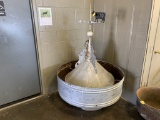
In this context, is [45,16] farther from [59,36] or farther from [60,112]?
[60,112]

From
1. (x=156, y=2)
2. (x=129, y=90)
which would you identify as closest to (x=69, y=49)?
(x=129, y=90)

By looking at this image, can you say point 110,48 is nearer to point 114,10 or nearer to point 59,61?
point 114,10

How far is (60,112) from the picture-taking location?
149cm

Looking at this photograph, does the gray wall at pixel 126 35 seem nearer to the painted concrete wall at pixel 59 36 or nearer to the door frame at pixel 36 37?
the painted concrete wall at pixel 59 36

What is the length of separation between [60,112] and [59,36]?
861 millimetres

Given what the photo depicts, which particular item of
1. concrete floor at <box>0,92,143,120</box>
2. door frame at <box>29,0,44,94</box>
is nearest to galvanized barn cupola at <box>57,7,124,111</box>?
concrete floor at <box>0,92,143,120</box>

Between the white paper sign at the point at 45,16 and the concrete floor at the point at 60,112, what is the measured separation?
903mm

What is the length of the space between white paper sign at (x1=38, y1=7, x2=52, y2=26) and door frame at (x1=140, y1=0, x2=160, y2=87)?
1.04 meters

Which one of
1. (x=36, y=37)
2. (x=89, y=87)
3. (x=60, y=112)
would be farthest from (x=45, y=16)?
(x=60, y=112)

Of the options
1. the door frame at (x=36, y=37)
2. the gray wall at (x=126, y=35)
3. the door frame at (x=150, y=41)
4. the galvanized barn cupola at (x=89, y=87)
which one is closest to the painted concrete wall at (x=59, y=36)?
the door frame at (x=36, y=37)

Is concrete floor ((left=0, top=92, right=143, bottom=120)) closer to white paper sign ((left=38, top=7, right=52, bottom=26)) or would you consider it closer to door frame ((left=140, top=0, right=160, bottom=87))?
door frame ((left=140, top=0, right=160, bottom=87))

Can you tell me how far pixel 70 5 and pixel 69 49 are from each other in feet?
1.76

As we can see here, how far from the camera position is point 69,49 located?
1.87 metres

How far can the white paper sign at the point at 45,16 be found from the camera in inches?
60.4
